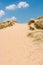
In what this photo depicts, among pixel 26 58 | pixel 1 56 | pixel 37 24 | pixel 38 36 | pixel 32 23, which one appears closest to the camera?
pixel 26 58

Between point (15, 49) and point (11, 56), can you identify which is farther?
point (15, 49)

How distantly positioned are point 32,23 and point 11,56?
8.58 metres

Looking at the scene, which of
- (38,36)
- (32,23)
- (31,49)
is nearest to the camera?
(31,49)


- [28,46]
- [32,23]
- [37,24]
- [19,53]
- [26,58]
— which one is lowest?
[26,58]

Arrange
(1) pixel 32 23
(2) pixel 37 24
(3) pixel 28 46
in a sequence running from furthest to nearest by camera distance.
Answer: (1) pixel 32 23 < (2) pixel 37 24 < (3) pixel 28 46

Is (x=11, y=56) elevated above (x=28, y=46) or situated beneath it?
situated beneath

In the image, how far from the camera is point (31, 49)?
891 cm

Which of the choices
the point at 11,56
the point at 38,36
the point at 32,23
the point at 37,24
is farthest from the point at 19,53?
the point at 32,23

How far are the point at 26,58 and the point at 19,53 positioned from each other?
0.89 metres

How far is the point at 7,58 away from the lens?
8.03 meters

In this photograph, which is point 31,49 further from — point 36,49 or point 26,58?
point 26,58

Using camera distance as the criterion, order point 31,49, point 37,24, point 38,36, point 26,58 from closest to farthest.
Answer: point 26,58 → point 31,49 → point 38,36 → point 37,24

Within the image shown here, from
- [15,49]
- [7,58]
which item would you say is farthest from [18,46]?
[7,58]

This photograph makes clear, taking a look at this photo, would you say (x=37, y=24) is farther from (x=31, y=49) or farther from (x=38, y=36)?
(x=31, y=49)
